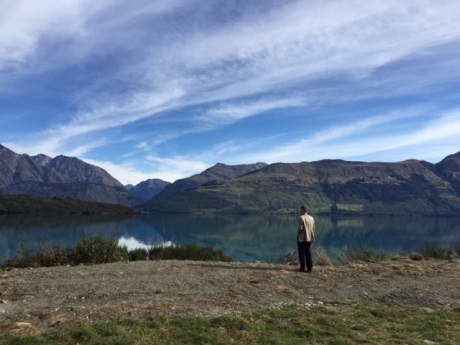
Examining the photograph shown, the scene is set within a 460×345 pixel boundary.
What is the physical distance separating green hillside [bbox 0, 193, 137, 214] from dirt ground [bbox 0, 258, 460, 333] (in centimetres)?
14198

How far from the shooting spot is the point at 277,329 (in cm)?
627

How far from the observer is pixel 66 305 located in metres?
7.14

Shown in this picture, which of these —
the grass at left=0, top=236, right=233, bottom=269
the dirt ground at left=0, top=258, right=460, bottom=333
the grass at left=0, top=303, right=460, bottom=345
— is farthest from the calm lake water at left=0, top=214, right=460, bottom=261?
the grass at left=0, top=303, right=460, bottom=345

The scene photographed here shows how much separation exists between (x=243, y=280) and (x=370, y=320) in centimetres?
374

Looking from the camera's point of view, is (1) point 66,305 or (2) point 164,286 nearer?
(1) point 66,305

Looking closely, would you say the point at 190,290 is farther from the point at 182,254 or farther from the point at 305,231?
the point at 182,254

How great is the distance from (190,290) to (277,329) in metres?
3.06

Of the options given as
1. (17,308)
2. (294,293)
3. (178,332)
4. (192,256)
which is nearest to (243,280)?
(294,293)

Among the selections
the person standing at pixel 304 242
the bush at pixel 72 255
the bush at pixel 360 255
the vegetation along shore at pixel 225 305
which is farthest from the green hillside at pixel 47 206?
the person standing at pixel 304 242

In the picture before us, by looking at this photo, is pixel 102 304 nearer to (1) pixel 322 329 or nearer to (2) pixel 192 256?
(1) pixel 322 329

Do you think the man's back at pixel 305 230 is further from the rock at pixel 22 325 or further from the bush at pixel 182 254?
the rock at pixel 22 325

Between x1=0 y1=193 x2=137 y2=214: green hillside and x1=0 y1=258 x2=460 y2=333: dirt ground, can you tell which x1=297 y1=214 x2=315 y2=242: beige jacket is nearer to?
x1=0 y1=258 x2=460 y2=333: dirt ground

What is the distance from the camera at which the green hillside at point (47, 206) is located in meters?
137

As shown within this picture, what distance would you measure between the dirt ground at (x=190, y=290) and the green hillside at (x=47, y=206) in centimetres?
14198
